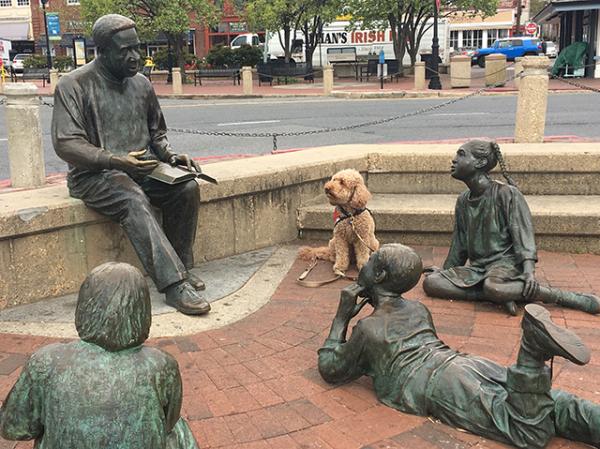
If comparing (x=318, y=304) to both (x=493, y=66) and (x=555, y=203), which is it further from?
(x=493, y=66)

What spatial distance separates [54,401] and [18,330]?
2.70 meters

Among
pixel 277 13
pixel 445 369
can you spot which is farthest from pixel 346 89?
pixel 445 369

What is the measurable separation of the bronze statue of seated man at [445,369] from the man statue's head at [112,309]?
5.53 feet

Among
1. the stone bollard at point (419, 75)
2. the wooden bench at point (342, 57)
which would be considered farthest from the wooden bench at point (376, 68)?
the stone bollard at point (419, 75)

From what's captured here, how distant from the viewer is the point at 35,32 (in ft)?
189

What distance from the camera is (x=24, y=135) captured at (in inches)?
265

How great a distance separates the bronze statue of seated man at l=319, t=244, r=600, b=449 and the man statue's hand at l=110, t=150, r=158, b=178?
1873 millimetres

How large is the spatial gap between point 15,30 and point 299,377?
62.5 m

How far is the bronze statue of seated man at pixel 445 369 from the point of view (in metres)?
2.94

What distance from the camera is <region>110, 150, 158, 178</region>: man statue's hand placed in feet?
15.4

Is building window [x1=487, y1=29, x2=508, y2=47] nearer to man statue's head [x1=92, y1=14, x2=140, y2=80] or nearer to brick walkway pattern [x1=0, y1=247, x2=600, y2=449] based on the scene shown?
brick walkway pattern [x1=0, y1=247, x2=600, y2=449]

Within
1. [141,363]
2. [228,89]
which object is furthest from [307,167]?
[228,89]

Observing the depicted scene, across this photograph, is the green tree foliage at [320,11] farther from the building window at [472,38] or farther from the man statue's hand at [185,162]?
the building window at [472,38]

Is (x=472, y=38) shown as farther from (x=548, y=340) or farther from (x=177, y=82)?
(x=548, y=340)
